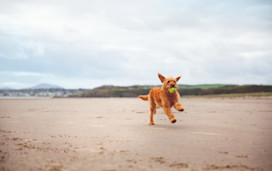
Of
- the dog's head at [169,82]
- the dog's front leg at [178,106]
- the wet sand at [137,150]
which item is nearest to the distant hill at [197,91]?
the dog's head at [169,82]

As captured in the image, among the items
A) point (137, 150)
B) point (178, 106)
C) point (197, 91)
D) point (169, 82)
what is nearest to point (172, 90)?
point (169, 82)

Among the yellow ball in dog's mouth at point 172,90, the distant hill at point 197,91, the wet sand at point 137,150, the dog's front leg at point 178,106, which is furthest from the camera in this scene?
the distant hill at point 197,91

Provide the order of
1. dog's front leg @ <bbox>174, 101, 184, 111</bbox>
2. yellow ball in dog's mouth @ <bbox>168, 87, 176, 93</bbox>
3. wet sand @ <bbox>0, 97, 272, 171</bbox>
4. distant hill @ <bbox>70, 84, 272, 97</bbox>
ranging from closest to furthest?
wet sand @ <bbox>0, 97, 272, 171</bbox> → dog's front leg @ <bbox>174, 101, 184, 111</bbox> → yellow ball in dog's mouth @ <bbox>168, 87, 176, 93</bbox> → distant hill @ <bbox>70, 84, 272, 97</bbox>

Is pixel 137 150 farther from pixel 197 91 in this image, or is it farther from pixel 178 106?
pixel 197 91

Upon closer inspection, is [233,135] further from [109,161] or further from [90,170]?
[90,170]

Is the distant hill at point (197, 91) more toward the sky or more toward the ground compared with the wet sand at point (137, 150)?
more toward the sky

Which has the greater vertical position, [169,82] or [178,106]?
[169,82]

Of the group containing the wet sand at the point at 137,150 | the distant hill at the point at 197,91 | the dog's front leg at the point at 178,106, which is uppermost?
the distant hill at the point at 197,91

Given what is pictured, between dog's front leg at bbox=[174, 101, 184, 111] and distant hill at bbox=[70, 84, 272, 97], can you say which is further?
distant hill at bbox=[70, 84, 272, 97]

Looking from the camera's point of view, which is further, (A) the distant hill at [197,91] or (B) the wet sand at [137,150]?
(A) the distant hill at [197,91]

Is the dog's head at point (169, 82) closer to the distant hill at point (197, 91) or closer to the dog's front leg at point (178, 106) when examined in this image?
the dog's front leg at point (178, 106)

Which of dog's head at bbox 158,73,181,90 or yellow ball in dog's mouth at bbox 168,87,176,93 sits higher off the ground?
dog's head at bbox 158,73,181,90

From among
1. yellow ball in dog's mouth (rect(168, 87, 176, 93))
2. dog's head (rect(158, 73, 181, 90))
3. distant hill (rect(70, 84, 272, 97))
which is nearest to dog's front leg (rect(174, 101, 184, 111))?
yellow ball in dog's mouth (rect(168, 87, 176, 93))

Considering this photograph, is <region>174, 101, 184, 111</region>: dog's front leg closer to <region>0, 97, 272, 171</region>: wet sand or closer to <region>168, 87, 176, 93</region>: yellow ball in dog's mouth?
<region>168, 87, 176, 93</region>: yellow ball in dog's mouth
